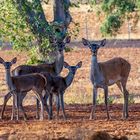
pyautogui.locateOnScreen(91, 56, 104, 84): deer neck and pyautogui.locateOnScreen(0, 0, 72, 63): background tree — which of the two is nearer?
pyautogui.locateOnScreen(91, 56, 104, 84): deer neck

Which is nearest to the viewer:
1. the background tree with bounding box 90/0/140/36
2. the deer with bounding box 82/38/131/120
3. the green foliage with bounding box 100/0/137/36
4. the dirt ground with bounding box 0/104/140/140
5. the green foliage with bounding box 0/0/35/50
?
the dirt ground with bounding box 0/104/140/140

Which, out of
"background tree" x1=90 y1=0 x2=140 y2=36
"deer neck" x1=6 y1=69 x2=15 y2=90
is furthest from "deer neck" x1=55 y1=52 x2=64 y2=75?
"background tree" x1=90 y1=0 x2=140 y2=36

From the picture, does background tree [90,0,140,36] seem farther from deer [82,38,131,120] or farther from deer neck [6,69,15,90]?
deer neck [6,69,15,90]

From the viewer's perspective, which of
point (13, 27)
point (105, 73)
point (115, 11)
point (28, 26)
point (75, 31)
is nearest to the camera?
point (105, 73)

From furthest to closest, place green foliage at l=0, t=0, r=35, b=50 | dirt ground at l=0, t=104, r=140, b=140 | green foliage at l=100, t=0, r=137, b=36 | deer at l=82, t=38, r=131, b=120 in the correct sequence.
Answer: green foliage at l=100, t=0, r=137, b=36, green foliage at l=0, t=0, r=35, b=50, deer at l=82, t=38, r=131, b=120, dirt ground at l=0, t=104, r=140, b=140

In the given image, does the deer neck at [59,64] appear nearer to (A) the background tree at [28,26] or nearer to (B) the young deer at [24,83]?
(B) the young deer at [24,83]

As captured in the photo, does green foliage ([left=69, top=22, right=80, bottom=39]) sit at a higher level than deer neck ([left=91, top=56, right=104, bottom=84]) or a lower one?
higher

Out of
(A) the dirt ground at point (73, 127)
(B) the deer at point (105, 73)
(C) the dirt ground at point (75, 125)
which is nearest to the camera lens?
(A) the dirt ground at point (73, 127)

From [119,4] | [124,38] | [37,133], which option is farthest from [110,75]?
[124,38]

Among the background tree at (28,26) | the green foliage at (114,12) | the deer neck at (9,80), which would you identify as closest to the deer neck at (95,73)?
the deer neck at (9,80)

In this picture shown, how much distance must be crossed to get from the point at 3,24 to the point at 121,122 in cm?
899

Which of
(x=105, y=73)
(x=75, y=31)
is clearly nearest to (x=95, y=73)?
(x=105, y=73)

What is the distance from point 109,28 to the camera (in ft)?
196

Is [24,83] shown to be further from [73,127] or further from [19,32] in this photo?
[19,32]
